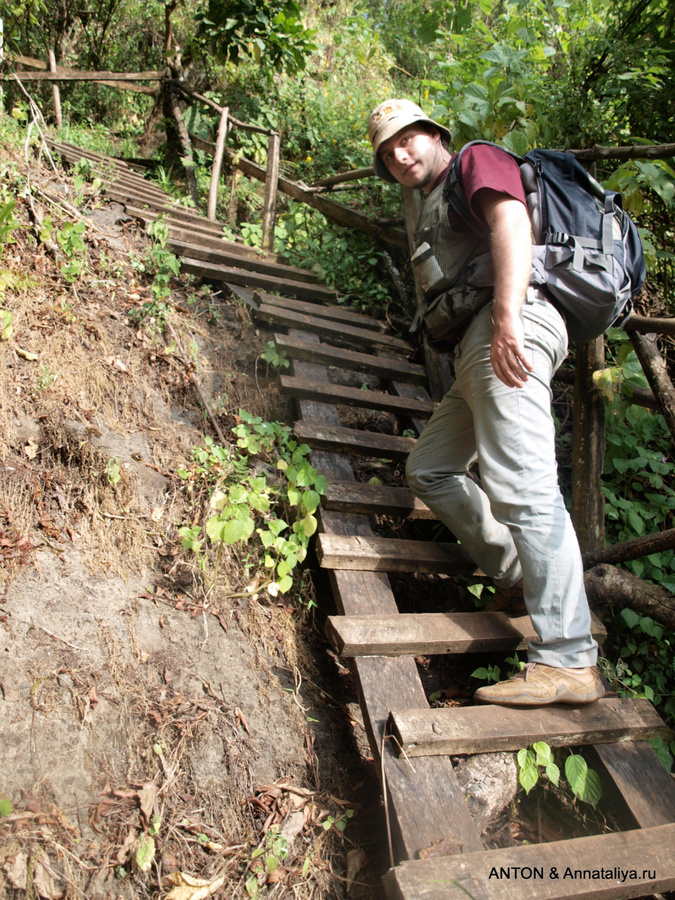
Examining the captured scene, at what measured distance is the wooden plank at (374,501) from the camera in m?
2.58

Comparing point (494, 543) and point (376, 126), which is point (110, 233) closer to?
point (376, 126)

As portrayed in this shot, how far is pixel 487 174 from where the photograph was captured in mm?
1913

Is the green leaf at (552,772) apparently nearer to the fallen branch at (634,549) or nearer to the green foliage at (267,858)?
the green foliage at (267,858)

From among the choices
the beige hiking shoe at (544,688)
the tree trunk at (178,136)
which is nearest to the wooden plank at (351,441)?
the beige hiking shoe at (544,688)

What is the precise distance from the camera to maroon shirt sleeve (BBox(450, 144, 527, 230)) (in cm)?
190

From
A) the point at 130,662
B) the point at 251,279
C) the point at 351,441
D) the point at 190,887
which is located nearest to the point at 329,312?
the point at 251,279

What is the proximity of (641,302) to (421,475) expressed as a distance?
6.14ft

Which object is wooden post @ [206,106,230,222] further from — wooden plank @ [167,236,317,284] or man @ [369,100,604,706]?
man @ [369,100,604,706]

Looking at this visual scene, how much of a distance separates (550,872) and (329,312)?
3.47 metres

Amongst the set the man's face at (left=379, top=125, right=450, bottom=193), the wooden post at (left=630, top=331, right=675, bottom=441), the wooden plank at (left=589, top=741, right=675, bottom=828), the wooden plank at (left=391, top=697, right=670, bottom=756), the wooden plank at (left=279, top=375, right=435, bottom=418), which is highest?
the man's face at (left=379, top=125, right=450, bottom=193)

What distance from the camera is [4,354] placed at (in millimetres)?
2531

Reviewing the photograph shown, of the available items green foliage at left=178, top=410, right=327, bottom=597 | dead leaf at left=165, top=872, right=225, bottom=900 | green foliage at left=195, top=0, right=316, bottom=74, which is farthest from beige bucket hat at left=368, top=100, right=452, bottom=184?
green foliage at left=195, top=0, right=316, bottom=74

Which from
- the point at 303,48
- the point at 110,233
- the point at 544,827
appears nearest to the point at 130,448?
the point at 110,233

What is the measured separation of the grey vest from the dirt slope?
1.28 metres
